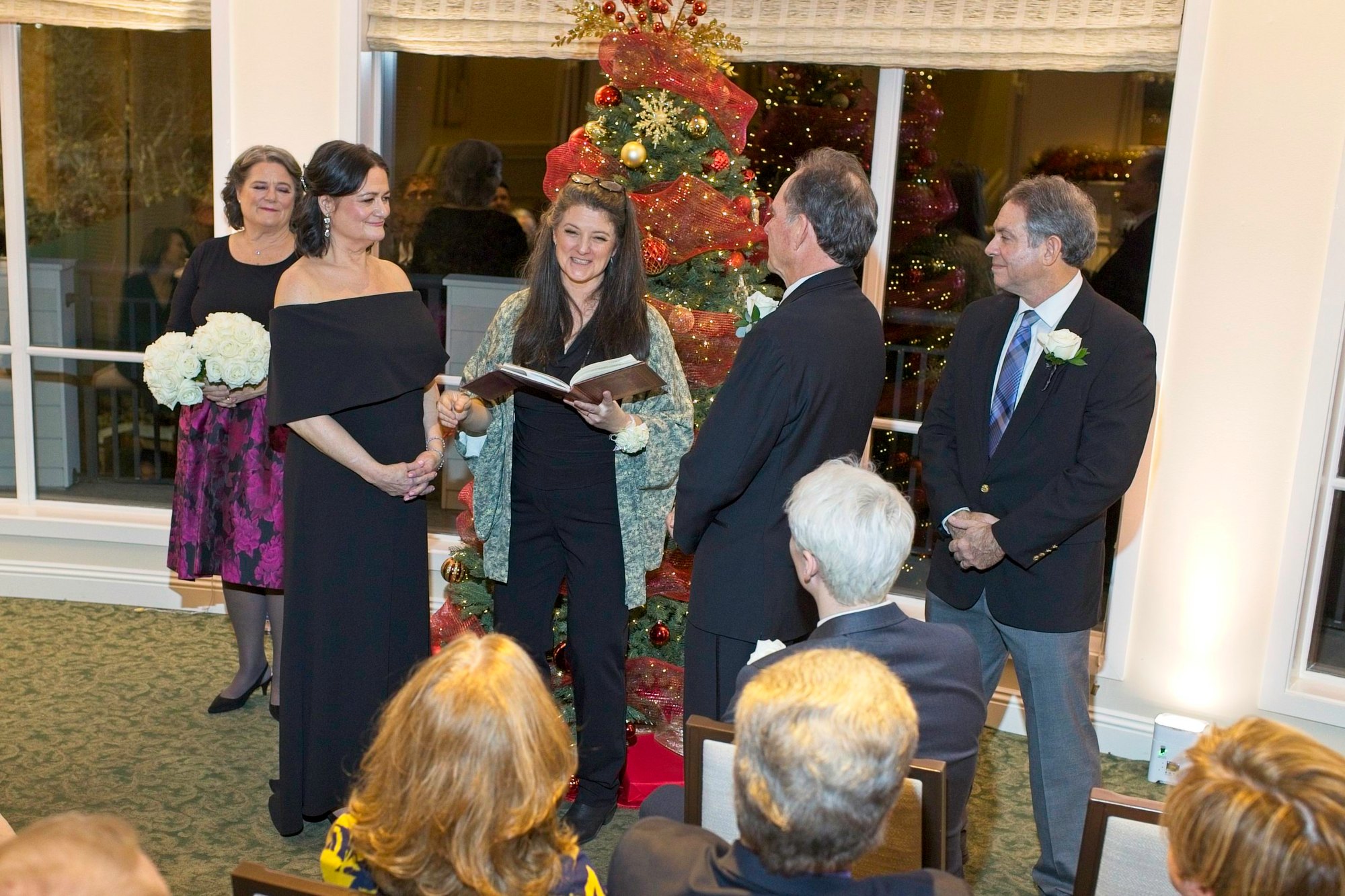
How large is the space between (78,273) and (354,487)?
8.92 ft

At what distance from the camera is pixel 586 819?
3.19m

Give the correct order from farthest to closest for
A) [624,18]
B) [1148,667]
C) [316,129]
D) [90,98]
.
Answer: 1. [90,98]
2. [316,129]
3. [1148,667]
4. [624,18]

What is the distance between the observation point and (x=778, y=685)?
4.75 ft

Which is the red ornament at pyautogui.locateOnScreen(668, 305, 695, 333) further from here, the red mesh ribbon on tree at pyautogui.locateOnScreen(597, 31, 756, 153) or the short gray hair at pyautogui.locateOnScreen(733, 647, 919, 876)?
the short gray hair at pyautogui.locateOnScreen(733, 647, 919, 876)

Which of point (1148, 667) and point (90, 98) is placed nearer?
point (1148, 667)

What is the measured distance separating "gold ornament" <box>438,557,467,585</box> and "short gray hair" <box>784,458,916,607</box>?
1736mm

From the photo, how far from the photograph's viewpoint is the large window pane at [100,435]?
16.8ft

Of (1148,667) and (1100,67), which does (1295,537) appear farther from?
(1100,67)

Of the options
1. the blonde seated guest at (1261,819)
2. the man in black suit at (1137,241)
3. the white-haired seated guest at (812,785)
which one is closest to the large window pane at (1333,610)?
the man in black suit at (1137,241)

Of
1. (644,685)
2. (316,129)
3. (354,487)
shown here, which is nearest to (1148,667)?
(644,685)

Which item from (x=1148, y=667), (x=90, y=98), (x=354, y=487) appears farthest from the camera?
(x=90, y=98)

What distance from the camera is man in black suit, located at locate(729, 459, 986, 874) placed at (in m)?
1.96

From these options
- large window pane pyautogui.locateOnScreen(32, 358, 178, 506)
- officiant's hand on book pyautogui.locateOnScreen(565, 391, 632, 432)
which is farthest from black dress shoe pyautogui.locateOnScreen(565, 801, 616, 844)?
large window pane pyautogui.locateOnScreen(32, 358, 178, 506)

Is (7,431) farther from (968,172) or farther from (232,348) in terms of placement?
(968,172)
